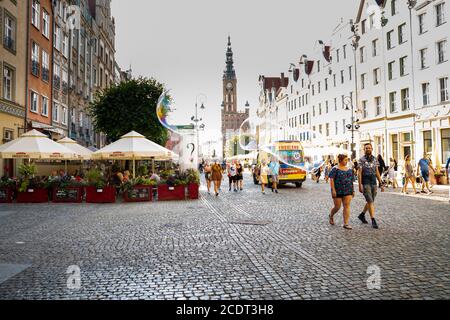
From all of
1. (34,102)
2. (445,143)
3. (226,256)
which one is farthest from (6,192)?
(445,143)

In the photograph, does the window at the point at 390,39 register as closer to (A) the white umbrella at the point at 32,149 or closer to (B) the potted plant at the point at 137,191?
(B) the potted plant at the point at 137,191

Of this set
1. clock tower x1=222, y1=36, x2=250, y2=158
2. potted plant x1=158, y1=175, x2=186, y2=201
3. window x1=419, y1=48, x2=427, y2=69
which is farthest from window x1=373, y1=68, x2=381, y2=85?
clock tower x1=222, y1=36, x2=250, y2=158

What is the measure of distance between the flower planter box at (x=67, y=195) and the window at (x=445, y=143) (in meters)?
25.6

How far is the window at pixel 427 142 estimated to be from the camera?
3009cm

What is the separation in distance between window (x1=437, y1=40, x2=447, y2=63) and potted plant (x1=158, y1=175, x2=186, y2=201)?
23.0 m

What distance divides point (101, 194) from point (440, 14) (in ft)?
91.6

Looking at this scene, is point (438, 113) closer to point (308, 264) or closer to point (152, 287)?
point (308, 264)

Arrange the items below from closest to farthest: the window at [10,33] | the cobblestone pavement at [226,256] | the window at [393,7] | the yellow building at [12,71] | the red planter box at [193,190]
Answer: the cobblestone pavement at [226,256] < the red planter box at [193,190] < the yellow building at [12,71] < the window at [10,33] < the window at [393,7]

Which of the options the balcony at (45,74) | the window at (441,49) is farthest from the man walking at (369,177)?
the balcony at (45,74)

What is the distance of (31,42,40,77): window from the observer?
85.3 feet

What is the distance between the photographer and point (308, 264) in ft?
19.1
